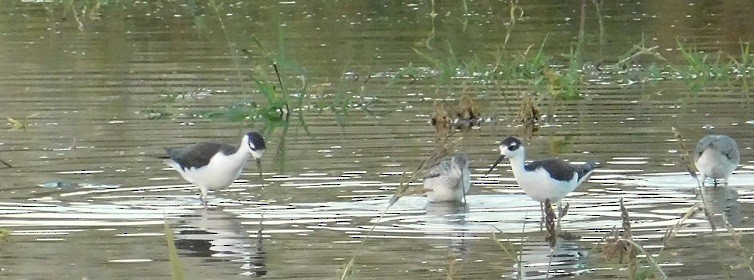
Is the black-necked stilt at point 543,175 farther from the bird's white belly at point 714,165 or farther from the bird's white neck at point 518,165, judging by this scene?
the bird's white belly at point 714,165

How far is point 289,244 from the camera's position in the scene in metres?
11.2

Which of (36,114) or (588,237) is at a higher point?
(36,114)

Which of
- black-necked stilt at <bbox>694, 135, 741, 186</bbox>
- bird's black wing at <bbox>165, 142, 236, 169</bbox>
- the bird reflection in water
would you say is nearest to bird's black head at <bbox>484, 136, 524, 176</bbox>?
black-necked stilt at <bbox>694, 135, 741, 186</bbox>

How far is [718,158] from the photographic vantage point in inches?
529

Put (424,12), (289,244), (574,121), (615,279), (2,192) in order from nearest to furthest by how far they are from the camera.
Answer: (615,279) < (289,244) < (2,192) < (574,121) < (424,12)

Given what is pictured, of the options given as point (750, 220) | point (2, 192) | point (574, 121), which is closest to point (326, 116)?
point (574, 121)

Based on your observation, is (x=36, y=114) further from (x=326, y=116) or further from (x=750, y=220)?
(x=750, y=220)

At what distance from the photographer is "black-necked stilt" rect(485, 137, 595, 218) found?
12.3m

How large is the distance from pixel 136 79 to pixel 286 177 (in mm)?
7784

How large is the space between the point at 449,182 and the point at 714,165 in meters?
2.11

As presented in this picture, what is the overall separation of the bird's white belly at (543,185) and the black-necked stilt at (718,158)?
1444 millimetres

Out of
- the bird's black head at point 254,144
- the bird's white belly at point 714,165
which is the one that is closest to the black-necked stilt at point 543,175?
the bird's white belly at point 714,165

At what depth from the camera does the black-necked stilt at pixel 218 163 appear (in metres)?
13.3

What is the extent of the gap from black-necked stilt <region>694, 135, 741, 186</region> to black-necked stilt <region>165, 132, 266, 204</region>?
336 cm
